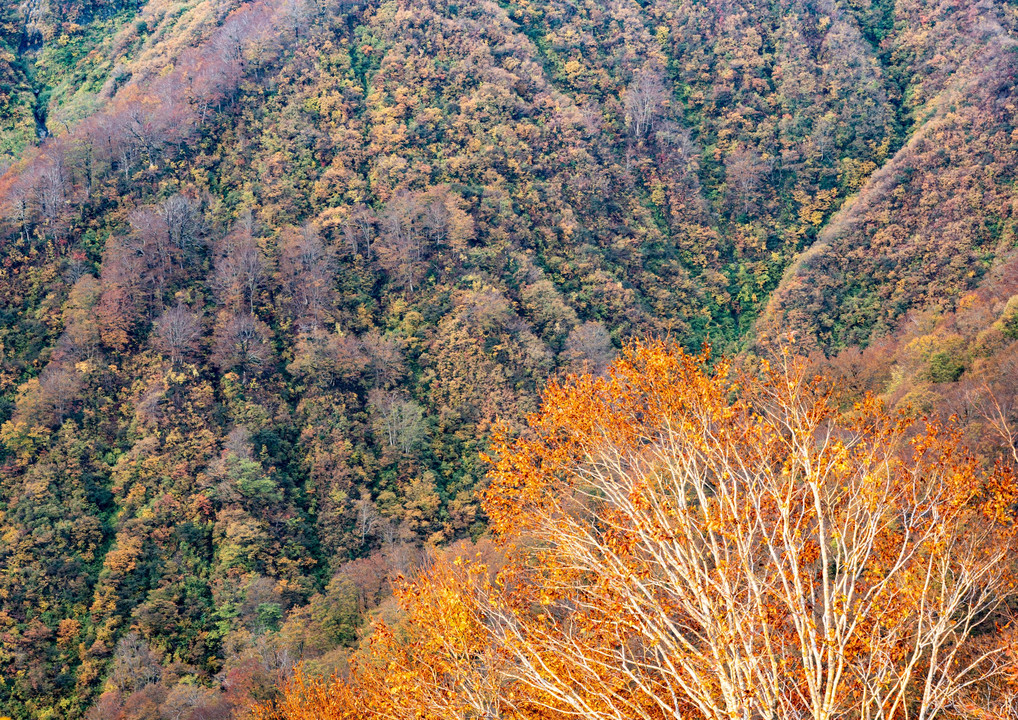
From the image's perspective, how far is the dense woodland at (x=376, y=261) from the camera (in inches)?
1516

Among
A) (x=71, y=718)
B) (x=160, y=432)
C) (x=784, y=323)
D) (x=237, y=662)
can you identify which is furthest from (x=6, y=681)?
(x=784, y=323)

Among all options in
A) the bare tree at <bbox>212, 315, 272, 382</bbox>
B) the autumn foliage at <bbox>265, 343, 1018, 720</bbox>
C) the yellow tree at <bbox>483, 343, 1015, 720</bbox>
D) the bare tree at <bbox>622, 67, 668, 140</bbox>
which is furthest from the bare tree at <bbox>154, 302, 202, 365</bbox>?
the bare tree at <bbox>622, 67, 668, 140</bbox>

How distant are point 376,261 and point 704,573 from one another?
53972mm

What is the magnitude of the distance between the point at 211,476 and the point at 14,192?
97.7 ft

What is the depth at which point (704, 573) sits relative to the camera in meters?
8.43

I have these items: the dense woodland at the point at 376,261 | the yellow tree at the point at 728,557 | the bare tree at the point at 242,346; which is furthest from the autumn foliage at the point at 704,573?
the bare tree at the point at 242,346

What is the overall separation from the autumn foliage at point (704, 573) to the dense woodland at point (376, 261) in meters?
16.3

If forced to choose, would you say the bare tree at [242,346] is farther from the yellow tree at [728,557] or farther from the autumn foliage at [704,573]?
the yellow tree at [728,557]

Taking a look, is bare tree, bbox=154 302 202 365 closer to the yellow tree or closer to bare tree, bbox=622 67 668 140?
the yellow tree

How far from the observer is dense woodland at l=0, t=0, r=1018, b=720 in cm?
3850

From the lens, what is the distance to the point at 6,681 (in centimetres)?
3484

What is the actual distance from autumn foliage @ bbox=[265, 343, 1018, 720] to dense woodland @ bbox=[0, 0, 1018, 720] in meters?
16.3

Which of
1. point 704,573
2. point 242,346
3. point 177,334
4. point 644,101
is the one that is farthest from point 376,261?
point 704,573

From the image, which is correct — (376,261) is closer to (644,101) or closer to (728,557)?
(644,101)
